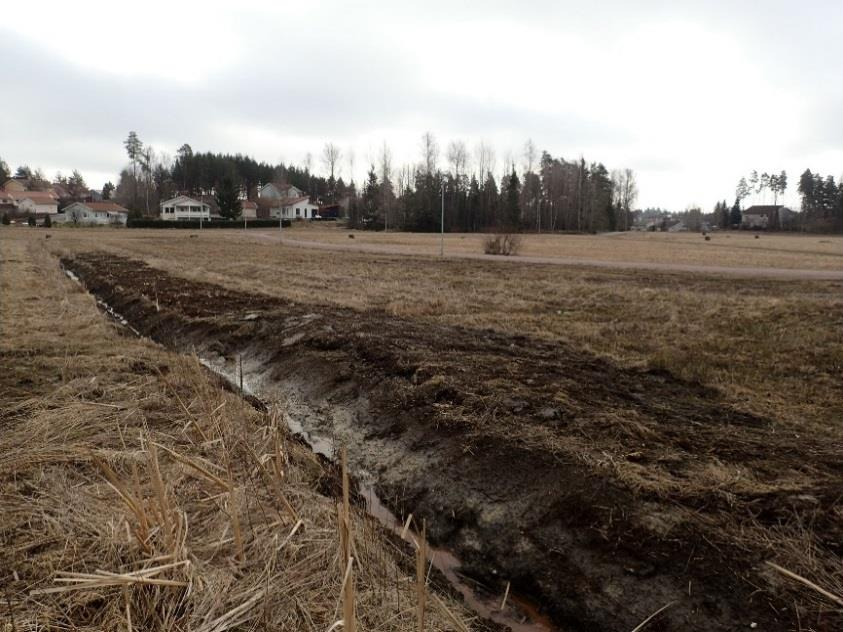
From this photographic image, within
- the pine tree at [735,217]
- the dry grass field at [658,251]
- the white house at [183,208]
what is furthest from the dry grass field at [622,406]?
the pine tree at [735,217]

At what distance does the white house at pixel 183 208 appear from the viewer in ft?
292

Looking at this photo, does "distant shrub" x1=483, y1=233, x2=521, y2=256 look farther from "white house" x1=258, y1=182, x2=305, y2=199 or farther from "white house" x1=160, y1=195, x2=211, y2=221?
"white house" x1=258, y1=182, x2=305, y2=199

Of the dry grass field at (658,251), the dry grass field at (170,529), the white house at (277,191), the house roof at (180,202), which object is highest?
the white house at (277,191)

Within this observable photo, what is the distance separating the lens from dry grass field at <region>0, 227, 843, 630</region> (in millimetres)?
3328

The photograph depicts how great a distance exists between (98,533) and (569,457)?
326 centimetres

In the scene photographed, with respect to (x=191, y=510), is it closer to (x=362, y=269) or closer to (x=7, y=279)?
(x=7, y=279)

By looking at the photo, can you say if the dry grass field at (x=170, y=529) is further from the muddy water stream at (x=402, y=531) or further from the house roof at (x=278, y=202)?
the house roof at (x=278, y=202)

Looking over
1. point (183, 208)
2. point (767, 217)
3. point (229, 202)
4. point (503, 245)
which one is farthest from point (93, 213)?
point (767, 217)

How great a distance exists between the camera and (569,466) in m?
4.34

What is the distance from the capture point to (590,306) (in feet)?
40.5

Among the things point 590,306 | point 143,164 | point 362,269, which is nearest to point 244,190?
point 143,164

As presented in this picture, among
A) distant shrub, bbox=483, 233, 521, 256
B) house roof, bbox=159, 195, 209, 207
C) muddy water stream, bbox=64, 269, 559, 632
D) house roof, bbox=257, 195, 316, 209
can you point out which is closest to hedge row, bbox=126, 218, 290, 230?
house roof, bbox=159, 195, 209, 207

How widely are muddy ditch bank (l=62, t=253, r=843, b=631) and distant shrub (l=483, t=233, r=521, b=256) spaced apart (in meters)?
24.8

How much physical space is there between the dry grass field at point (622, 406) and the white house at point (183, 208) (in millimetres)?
82303
